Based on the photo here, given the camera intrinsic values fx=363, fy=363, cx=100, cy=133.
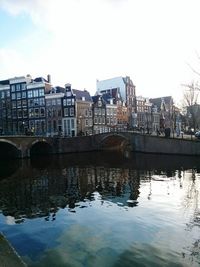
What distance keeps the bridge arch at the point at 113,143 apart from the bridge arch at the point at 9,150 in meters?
14.2

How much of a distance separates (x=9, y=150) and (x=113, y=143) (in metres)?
19.2

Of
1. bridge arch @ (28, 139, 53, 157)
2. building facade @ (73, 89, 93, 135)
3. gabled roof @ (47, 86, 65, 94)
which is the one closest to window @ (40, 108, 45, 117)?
gabled roof @ (47, 86, 65, 94)

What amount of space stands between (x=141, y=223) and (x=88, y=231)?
2.25m

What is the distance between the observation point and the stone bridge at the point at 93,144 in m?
43.1

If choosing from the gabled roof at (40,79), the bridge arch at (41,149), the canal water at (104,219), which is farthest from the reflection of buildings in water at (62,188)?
the gabled roof at (40,79)

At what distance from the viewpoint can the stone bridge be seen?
43062 mm

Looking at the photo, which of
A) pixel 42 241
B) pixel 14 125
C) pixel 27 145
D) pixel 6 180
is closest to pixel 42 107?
pixel 14 125

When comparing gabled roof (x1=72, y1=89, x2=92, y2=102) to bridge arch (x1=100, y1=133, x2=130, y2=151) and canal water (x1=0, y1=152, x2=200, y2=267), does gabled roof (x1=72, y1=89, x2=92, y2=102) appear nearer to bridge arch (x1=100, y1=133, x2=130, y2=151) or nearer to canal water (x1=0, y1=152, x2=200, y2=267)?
bridge arch (x1=100, y1=133, x2=130, y2=151)

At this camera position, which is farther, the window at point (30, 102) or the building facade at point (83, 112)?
the window at point (30, 102)

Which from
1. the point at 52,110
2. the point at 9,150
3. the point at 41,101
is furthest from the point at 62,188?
the point at 41,101

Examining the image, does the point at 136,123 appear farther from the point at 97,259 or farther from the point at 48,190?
the point at 97,259

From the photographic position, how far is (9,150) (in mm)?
50281

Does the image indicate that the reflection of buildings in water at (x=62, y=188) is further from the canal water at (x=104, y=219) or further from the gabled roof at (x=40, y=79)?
the gabled roof at (x=40, y=79)

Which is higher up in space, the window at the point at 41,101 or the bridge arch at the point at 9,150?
the window at the point at 41,101
